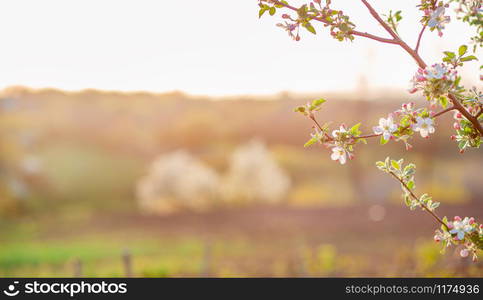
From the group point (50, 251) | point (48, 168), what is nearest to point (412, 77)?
point (50, 251)

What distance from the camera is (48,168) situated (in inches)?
957

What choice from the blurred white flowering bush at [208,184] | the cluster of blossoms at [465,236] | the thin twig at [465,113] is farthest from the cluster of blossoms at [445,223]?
the blurred white flowering bush at [208,184]

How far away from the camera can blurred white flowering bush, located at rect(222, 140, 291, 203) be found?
1975cm

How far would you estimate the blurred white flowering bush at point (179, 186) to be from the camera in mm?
19656

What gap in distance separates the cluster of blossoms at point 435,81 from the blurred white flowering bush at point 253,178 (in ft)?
55.3

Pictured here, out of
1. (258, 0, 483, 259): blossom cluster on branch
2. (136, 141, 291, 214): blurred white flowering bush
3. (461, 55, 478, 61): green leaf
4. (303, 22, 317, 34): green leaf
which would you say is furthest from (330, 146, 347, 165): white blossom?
(136, 141, 291, 214): blurred white flowering bush

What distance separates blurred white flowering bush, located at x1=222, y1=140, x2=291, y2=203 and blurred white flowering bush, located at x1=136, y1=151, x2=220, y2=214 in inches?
26.5

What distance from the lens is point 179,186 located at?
19953 millimetres

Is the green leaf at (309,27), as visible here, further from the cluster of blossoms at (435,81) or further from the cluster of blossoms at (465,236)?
the cluster of blossoms at (465,236)

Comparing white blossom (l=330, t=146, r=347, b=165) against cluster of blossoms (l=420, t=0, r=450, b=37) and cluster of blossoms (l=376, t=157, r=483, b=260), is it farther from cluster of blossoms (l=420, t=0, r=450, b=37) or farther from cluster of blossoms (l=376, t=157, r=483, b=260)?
cluster of blossoms (l=420, t=0, r=450, b=37)

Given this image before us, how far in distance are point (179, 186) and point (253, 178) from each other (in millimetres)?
2796

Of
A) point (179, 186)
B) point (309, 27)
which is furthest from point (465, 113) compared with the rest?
point (179, 186)

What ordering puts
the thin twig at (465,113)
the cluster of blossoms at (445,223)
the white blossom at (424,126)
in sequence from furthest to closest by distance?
the cluster of blossoms at (445,223), the thin twig at (465,113), the white blossom at (424,126)

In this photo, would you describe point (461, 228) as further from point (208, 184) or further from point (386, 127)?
point (208, 184)
